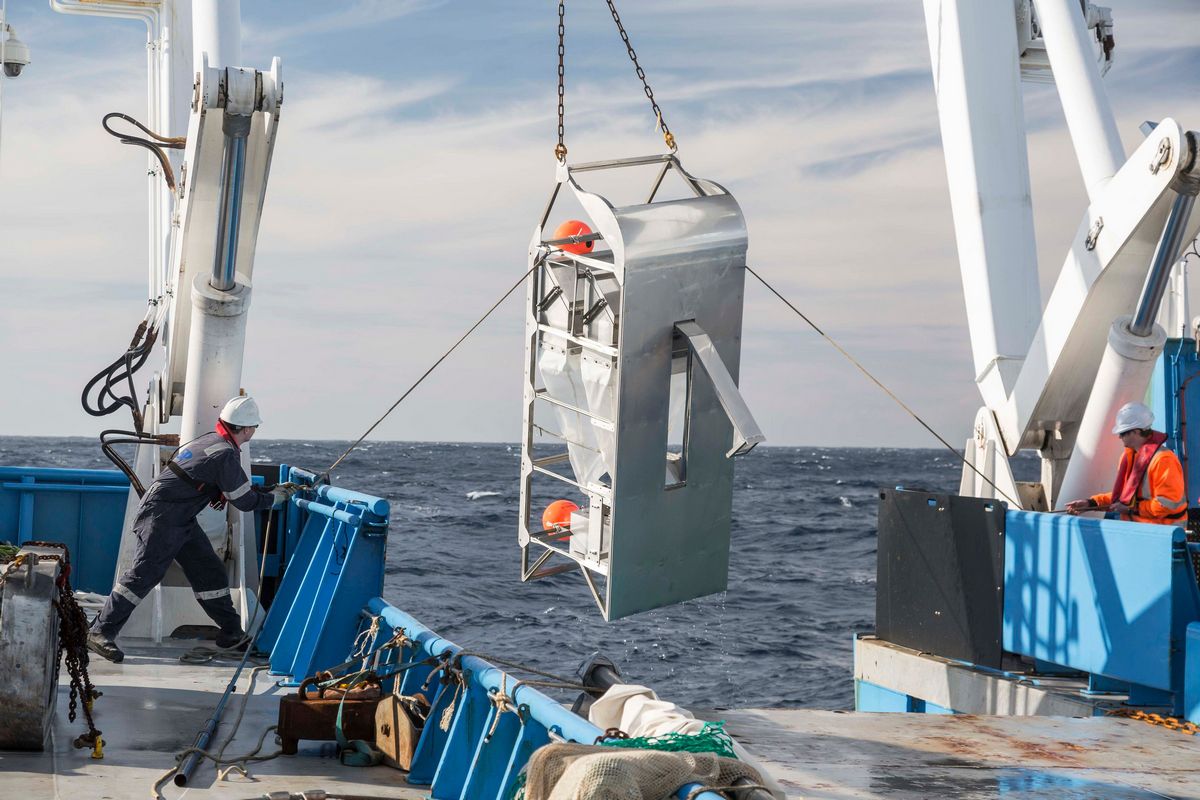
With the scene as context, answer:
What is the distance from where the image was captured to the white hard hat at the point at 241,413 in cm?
842

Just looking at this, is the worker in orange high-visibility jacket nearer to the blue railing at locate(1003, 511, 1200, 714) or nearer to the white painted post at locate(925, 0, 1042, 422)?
the blue railing at locate(1003, 511, 1200, 714)

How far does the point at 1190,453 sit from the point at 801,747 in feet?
25.0

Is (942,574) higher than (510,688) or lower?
higher

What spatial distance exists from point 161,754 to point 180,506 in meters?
2.28

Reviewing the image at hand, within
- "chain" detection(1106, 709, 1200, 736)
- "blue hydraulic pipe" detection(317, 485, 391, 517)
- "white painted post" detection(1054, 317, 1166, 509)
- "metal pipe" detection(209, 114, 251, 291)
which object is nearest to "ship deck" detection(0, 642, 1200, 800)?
"chain" detection(1106, 709, 1200, 736)

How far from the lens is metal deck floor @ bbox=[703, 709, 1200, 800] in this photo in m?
6.25

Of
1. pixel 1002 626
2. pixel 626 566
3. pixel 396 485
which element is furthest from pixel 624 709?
pixel 396 485

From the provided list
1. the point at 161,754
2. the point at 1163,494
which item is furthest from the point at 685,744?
the point at 1163,494

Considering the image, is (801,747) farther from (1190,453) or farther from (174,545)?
(1190,453)

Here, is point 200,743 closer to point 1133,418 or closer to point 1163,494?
point 1163,494

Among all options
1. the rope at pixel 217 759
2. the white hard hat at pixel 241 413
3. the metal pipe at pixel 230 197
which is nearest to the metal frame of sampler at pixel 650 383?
the white hard hat at pixel 241 413

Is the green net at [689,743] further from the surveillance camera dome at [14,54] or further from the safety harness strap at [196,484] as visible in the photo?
the surveillance camera dome at [14,54]

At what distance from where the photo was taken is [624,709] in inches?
222

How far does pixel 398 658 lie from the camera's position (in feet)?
22.3
